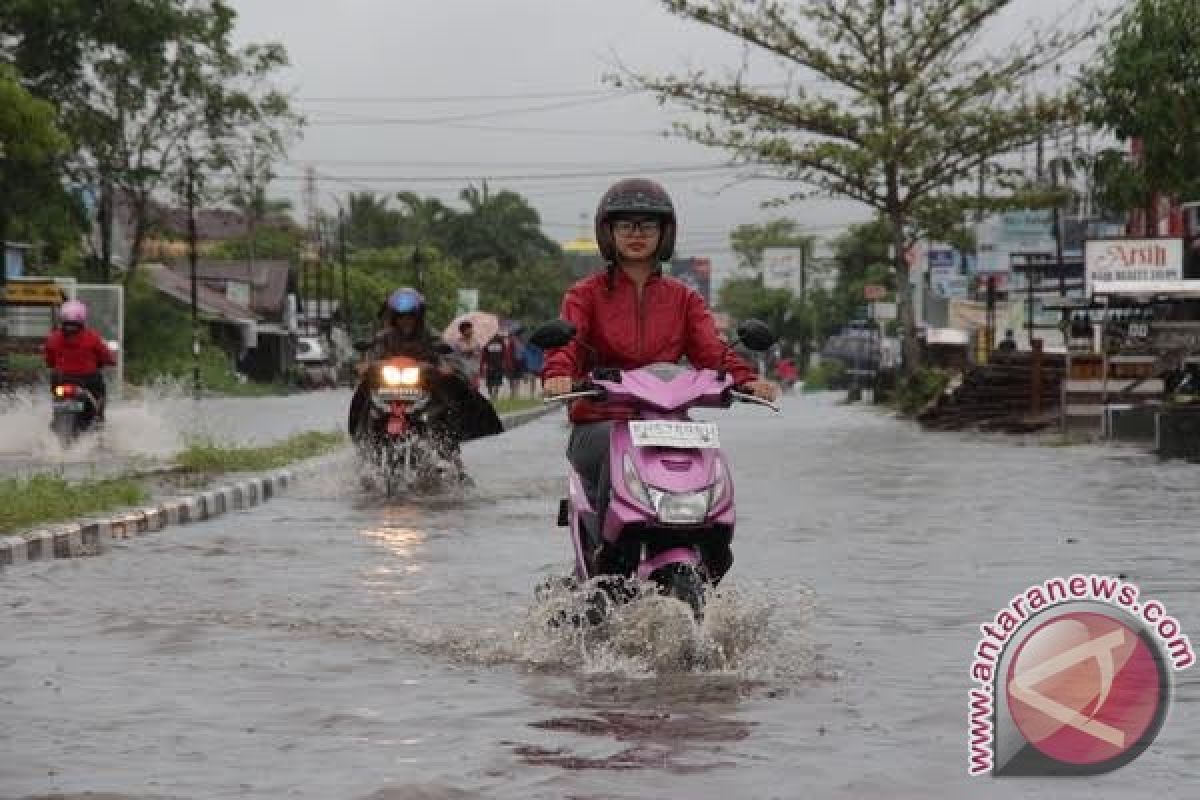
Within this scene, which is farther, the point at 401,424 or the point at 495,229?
the point at 495,229

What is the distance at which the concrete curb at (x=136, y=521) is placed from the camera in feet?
44.1

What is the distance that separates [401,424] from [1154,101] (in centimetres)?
1987

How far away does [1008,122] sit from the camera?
4350 centimetres

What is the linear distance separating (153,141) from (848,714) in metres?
58.3

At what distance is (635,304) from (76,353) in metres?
14.5

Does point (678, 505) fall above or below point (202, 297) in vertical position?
below

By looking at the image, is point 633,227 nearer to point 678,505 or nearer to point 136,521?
point 678,505

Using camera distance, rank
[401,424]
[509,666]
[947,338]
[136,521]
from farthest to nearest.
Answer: [947,338] → [401,424] → [136,521] → [509,666]

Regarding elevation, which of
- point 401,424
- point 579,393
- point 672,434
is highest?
point 579,393

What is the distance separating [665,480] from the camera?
322 inches

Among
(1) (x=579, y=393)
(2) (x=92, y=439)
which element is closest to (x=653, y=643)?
(1) (x=579, y=393)

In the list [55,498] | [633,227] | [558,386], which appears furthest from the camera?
[55,498]

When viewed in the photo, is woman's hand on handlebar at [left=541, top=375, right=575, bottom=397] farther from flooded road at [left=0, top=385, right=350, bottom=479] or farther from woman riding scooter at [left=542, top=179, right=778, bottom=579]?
flooded road at [left=0, top=385, right=350, bottom=479]

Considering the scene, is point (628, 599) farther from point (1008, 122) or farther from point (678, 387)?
point (1008, 122)
